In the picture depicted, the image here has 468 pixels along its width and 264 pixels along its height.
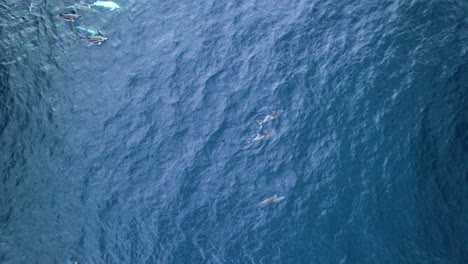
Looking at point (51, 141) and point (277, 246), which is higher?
point (51, 141)

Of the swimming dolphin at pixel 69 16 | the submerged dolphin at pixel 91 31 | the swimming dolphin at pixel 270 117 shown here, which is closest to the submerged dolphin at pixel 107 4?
the swimming dolphin at pixel 69 16

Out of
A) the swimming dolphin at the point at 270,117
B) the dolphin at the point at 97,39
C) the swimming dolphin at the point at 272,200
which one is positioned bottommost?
the swimming dolphin at the point at 272,200

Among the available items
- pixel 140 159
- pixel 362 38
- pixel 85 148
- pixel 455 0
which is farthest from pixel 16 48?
pixel 455 0

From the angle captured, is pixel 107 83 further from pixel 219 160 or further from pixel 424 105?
pixel 424 105

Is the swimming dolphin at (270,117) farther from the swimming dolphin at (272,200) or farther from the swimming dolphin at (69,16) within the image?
the swimming dolphin at (69,16)

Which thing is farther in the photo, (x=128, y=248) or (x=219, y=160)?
(x=219, y=160)

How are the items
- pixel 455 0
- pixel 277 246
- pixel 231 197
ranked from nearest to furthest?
pixel 277 246 → pixel 231 197 → pixel 455 0

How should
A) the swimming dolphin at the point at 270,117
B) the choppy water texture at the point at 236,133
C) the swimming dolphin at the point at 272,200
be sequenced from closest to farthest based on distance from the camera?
1. the choppy water texture at the point at 236,133
2. the swimming dolphin at the point at 272,200
3. the swimming dolphin at the point at 270,117

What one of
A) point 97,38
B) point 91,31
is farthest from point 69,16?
point 97,38
